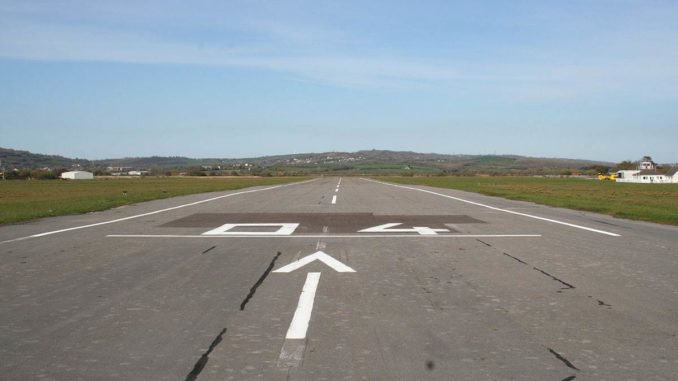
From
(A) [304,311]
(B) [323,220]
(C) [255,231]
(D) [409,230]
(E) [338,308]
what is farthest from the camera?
(B) [323,220]

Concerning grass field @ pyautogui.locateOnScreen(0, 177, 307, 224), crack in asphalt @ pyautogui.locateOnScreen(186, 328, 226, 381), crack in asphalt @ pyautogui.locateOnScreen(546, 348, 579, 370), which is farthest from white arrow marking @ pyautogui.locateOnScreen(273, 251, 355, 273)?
grass field @ pyautogui.locateOnScreen(0, 177, 307, 224)

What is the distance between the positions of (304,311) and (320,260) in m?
3.35

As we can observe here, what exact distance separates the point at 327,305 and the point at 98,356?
7.99ft

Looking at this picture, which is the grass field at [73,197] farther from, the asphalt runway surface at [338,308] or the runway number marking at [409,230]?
the runway number marking at [409,230]

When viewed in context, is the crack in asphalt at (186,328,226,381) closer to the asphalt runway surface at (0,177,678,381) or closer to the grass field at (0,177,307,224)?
the asphalt runway surface at (0,177,678,381)

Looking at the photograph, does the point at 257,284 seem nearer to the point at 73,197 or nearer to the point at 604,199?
the point at 604,199

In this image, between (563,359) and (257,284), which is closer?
(563,359)

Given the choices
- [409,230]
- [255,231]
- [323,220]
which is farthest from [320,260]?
[323,220]

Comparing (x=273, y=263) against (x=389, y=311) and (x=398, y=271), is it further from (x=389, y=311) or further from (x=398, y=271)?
(x=389, y=311)

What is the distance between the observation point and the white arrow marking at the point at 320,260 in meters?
8.51

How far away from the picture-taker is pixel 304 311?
19.9 feet

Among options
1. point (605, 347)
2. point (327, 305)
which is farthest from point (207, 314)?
point (605, 347)

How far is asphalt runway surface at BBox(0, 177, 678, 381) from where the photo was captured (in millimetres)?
4512

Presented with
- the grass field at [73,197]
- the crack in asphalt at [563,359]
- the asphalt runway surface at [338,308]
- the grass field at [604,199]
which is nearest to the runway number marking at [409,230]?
the asphalt runway surface at [338,308]
